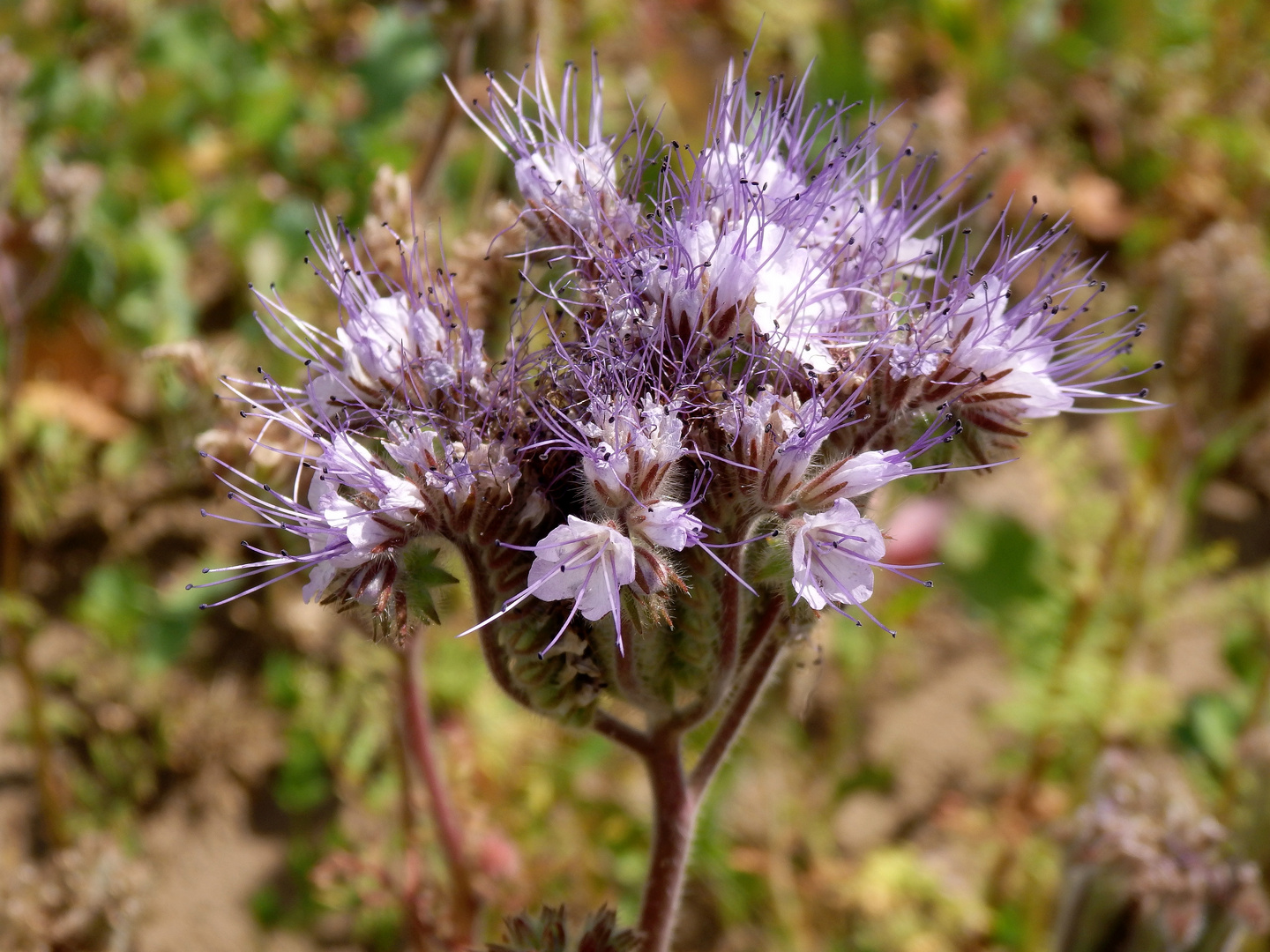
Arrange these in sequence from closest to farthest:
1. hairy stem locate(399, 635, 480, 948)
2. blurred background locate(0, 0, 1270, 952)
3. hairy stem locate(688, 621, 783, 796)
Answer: hairy stem locate(688, 621, 783, 796), hairy stem locate(399, 635, 480, 948), blurred background locate(0, 0, 1270, 952)

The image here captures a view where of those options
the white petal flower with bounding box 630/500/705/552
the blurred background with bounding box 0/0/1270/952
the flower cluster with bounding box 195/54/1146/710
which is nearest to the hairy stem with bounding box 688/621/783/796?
the flower cluster with bounding box 195/54/1146/710

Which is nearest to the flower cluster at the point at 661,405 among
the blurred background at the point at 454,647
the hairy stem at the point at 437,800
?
the hairy stem at the point at 437,800

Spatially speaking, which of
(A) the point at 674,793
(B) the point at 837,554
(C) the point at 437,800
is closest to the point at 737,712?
(A) the point at 674,793

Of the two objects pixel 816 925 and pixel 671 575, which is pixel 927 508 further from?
pixel 671 575

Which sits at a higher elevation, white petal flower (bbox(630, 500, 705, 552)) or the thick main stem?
white petal flower (bbox(630, 500, 705, 552))

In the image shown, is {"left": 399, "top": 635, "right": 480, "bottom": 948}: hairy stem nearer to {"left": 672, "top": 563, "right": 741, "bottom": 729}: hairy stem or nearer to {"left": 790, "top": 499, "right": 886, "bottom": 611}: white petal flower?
{"left": 672, "top": 563, "right": 741, "bottom": 729}: hairy stem

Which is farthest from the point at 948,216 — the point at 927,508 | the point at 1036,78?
the point at 1036,78
